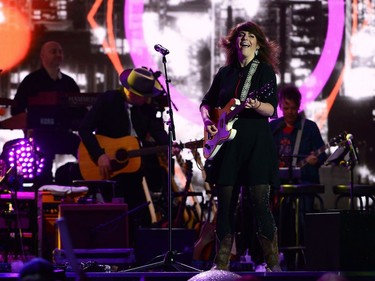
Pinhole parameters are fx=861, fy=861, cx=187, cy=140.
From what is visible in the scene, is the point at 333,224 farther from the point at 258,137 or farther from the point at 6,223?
the point at 6,223

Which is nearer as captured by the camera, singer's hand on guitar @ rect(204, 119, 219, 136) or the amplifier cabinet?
singer's hand on guitar @ rect(204, 119, 219, 136)

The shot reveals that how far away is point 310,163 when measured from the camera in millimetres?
9609

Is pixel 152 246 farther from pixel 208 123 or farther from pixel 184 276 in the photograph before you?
pixel 184 276

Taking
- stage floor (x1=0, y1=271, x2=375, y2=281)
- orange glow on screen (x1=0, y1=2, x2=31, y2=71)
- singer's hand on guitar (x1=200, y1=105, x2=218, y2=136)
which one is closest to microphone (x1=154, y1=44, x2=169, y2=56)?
singer's hand on guitar (x1=200, y1=105, x2=218, y2=136)

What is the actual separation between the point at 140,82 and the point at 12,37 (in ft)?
11.8

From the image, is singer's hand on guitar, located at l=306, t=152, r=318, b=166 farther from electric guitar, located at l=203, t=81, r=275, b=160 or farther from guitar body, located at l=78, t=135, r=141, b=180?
electric guitar, located at l=203, t=81, r=275, b=160

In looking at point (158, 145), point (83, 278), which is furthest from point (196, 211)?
point (83, 278)

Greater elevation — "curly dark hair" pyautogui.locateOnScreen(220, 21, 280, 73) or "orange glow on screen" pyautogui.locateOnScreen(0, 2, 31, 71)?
"orange glow on screen" pyautogui.locateOnScreen(0, 2, 31, 71)

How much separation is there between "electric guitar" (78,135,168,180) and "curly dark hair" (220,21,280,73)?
2873 mm

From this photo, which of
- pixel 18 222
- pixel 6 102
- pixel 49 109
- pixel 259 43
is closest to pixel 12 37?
pixel 49 109

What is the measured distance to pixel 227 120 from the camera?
6.30 meters

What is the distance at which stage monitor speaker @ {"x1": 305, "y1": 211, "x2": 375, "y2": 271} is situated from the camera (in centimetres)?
591

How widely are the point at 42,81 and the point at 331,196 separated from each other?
15.0 ft

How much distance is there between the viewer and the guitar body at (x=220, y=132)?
6258mm
